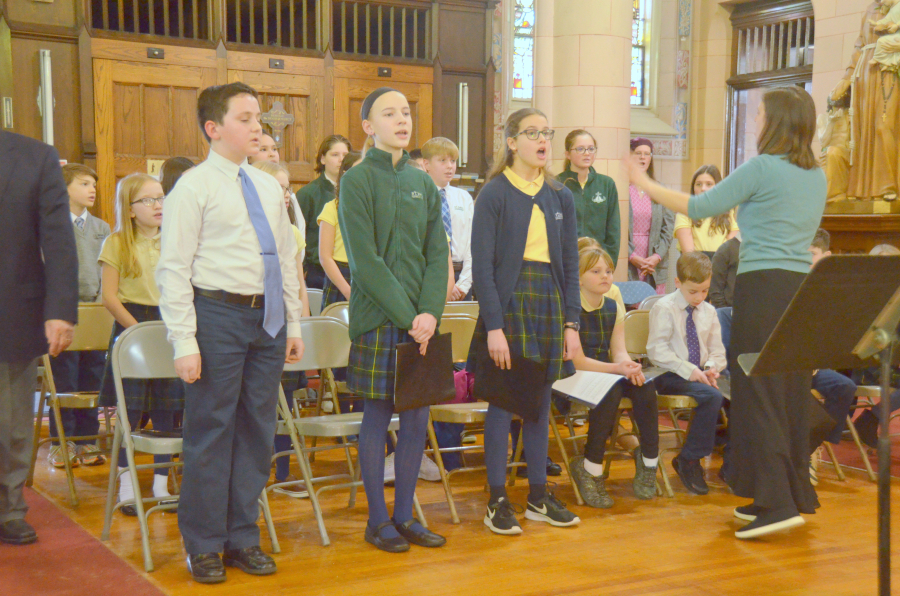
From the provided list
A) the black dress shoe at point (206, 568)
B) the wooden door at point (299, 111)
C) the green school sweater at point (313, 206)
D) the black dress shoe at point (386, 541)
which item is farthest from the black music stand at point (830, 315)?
the wooden door at point (299, 111)

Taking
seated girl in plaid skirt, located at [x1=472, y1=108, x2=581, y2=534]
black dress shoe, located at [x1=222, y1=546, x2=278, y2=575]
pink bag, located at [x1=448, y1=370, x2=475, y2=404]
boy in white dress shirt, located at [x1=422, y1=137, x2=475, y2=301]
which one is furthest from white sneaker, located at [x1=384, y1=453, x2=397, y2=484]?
boy in white dress shirt, located at [x1=422, y1=137, x2=475, y2=301]

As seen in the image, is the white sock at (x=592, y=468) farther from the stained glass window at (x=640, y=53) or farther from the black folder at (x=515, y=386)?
the stained glass window at (x=640, y=53)

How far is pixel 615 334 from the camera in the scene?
13.2ft

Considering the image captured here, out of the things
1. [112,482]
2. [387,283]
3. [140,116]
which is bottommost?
[112,482]

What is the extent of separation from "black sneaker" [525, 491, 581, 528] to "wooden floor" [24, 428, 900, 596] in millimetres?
32

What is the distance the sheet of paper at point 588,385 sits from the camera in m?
3.68

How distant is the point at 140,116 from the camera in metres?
6.89

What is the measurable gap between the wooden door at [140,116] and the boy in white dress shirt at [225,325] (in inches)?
168

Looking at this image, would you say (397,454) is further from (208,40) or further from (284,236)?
(208,40)

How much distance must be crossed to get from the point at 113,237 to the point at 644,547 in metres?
2.40

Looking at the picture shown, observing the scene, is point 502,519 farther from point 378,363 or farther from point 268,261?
point 268,261

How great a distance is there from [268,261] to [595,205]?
2913mm

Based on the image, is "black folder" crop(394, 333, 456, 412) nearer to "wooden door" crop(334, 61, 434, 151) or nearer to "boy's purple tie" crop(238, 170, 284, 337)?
"boy's purple tie" crop(238, 170, 284, 337)

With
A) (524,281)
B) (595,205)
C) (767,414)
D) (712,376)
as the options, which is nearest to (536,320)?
(524,281)
